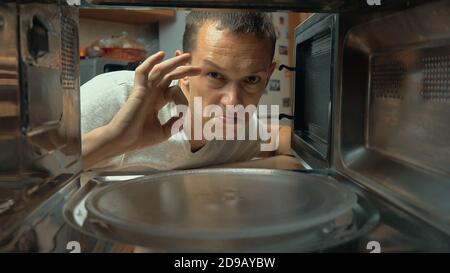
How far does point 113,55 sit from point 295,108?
520mm

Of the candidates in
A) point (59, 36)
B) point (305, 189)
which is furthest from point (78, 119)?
point (305, 189)

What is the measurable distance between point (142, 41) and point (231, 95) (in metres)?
0.31

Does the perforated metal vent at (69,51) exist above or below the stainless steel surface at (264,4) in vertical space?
below

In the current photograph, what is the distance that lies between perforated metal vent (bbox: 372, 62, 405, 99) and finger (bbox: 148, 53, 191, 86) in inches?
15.7

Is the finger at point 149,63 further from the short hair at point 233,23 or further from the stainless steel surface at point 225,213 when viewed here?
the stainless steel surface at point 225,213

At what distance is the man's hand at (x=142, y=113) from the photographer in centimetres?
91

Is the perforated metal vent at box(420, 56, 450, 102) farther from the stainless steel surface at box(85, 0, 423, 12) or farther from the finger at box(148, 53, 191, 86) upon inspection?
the finger at box(148, 53, 191, 86)

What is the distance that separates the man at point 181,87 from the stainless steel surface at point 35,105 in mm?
136

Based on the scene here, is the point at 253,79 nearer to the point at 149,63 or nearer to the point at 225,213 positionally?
the point at 149,63

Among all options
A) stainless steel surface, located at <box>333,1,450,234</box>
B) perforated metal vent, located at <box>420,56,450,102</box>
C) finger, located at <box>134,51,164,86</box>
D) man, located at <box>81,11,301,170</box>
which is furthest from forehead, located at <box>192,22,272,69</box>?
perforated metal vent, located at <box>420,56,450,102</box>

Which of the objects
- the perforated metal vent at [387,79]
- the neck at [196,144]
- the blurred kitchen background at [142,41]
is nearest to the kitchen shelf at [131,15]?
the blurred kitchen background at [142,41]

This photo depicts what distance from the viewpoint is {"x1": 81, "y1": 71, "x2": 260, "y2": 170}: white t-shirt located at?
1013mm

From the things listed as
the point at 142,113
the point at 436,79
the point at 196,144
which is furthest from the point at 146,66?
the point at 436,79
